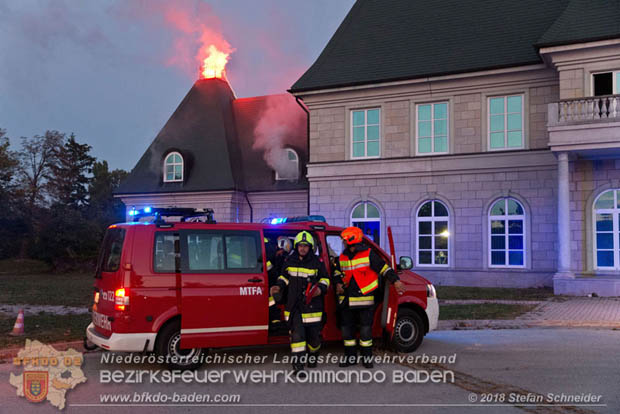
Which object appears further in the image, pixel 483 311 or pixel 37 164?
pixel 37 164

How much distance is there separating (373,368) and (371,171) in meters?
16.0

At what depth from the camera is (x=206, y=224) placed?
26.0 ft

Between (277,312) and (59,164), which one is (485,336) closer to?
(277,312)

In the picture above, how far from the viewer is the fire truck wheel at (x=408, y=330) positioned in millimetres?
8750

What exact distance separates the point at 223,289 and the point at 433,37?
61.2 feet

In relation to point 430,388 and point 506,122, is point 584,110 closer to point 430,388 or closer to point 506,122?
point 506,122

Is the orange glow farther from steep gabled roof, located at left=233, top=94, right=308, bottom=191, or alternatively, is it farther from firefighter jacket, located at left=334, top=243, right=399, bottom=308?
firefighter jacket, located at left=334, top=243, right=399, bottom=308

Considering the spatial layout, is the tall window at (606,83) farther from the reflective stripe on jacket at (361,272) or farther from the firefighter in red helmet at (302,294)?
the firefighter in red helmet at (302,294)

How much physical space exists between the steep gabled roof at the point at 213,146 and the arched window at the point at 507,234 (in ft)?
31.5

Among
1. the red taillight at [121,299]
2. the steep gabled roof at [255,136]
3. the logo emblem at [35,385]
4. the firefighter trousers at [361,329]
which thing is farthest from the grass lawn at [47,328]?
the steep gabled roof at [255,136]

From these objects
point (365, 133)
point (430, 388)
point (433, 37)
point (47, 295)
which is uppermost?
point (433, 37)

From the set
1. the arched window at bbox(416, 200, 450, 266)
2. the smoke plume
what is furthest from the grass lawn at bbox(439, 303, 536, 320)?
the smoke plume

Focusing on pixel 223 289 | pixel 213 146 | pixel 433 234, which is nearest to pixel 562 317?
pixel 223 289

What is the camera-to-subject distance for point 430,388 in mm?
6777
